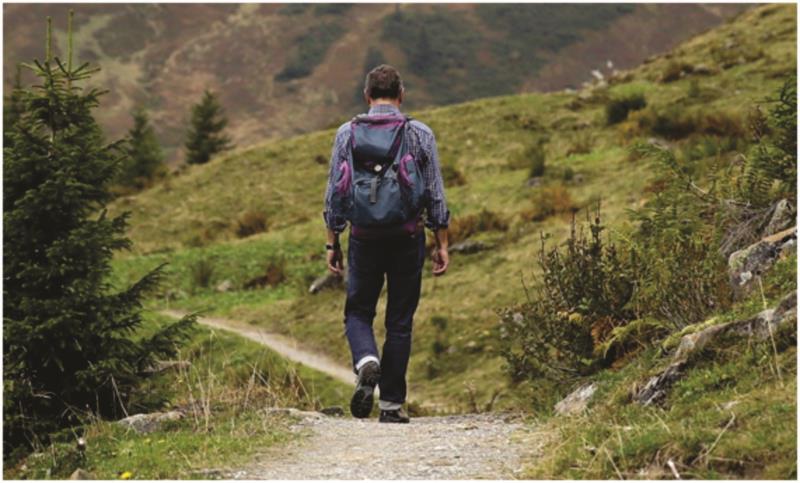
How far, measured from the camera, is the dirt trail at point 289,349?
49.3 ft

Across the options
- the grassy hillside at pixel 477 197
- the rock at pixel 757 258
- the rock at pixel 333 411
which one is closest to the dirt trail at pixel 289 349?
the grassy hillside at pixel 477 197

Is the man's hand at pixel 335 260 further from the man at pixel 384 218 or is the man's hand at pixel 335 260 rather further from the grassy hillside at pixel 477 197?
the grassy hillside at pixel 477 197

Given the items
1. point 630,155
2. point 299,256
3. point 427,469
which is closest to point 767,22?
point 630,155

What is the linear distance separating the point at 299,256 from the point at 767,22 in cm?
1830

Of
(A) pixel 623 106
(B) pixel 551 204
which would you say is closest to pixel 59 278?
(B) pixel 551 204

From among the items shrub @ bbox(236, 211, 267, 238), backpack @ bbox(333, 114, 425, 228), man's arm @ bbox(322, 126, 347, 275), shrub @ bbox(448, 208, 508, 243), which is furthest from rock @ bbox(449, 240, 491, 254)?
backpack @ bbox(333, 114, 425, 228)

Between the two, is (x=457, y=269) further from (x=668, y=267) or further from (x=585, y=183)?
(x=668, y=267)

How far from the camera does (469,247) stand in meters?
18.6

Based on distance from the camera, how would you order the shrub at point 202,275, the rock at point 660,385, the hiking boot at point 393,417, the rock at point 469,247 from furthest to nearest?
the shrub at point 202,275 → the rock at point 469,247 → the hiking boot at point 393,417 → the rock at point 660,385

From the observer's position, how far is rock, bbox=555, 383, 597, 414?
7.48 m

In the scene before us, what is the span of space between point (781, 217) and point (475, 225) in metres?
11.6

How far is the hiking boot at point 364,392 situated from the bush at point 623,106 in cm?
2127

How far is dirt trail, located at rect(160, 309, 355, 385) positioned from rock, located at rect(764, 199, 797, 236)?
6645mm

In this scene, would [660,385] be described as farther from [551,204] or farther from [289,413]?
[551,204]
